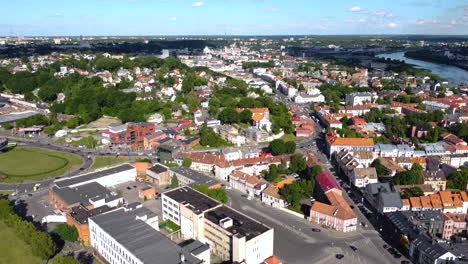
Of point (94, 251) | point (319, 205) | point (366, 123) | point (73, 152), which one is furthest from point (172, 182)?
point (366, 123)

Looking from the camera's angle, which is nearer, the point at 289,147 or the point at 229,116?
the point at 289,147

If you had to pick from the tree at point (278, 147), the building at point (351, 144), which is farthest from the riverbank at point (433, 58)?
the tree at point (278, 147)

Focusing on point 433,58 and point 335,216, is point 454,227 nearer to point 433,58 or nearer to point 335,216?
point 335,216

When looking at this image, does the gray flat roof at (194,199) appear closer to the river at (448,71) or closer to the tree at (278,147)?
the tree at (278,147)

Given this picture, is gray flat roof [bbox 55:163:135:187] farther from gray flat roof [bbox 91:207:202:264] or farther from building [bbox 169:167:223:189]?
gray flat roof [bbox 91:207:202:264]

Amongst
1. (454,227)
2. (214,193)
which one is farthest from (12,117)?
(454,227)

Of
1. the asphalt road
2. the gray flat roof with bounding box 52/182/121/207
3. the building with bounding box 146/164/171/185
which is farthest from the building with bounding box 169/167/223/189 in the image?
the gray flat roof with bounding box 52/182/121/207
